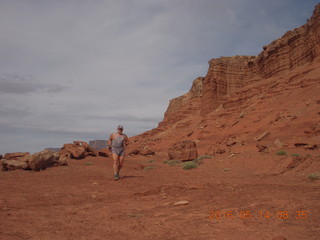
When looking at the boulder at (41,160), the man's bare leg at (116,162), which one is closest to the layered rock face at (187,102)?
Result: the boulder at (41,160)

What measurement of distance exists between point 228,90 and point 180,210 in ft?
161

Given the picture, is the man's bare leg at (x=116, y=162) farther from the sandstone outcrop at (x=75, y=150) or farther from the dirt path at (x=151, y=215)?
the sandstone outcrop at (x=75, y=150)

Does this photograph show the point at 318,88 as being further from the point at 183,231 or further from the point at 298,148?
the point at 183,231

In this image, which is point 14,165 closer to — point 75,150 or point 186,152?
point 75,150

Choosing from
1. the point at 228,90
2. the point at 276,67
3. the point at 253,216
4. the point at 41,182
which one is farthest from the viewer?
the point at 228,90

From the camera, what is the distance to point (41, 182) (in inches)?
316

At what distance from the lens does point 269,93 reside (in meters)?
32.8

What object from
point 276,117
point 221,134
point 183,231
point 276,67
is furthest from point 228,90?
point 183,231

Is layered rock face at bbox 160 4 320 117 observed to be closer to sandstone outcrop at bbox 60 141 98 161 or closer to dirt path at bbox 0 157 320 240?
sandstone outcrop at bbox 60 141 98 161
